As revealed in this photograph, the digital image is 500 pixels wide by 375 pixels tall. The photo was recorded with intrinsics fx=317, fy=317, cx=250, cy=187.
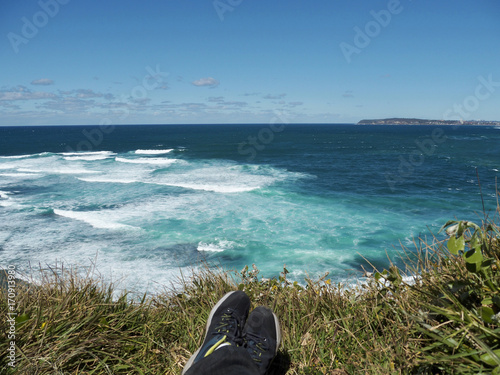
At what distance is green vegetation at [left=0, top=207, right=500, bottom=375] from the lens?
1.94 metres

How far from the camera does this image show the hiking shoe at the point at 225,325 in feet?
7.51

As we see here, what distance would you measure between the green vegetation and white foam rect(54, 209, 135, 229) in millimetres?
10768

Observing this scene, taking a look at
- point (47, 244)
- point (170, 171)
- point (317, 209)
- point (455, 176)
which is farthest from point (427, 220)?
point (170, 171)

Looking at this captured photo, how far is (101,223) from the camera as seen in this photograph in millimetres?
13547

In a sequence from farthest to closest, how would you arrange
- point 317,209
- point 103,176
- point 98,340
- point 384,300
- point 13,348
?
point 103,176, point 317,209, point 384,300, point 98,340, point 13,348

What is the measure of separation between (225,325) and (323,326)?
84cm

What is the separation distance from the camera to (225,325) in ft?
8.38

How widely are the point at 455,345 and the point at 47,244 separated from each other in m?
12.7

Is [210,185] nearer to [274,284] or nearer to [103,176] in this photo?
[103,176]

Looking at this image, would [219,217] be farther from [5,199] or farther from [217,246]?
[5,199]

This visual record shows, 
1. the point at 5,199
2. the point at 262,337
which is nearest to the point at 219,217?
the point at 262,337

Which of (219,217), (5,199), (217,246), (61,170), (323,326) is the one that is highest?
(323,326)

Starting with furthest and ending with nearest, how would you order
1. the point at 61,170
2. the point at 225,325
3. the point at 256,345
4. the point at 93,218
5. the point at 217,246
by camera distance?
1. the point at 61,170
2. the point at 93,218
3. the point at 217,246
4. the point at 225,325
5. the point at 256,345
